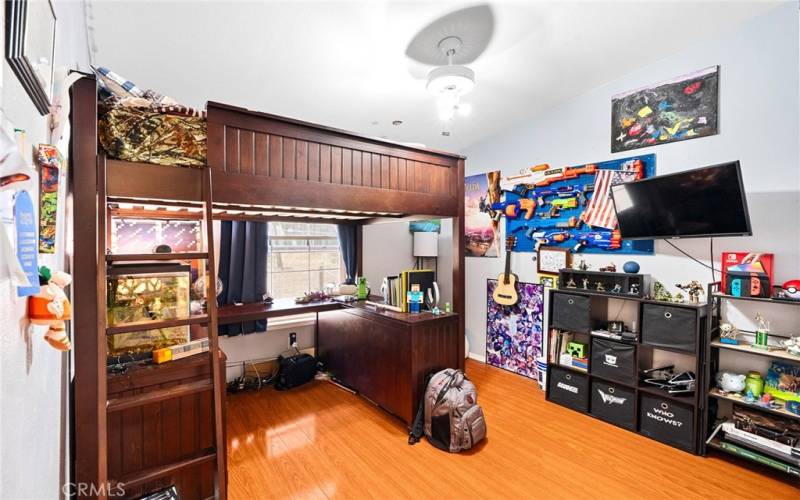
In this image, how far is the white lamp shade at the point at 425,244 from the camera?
15.3 feet

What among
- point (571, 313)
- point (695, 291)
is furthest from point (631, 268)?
point (571, 313)

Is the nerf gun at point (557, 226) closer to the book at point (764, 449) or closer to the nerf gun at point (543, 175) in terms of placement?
the nerf gun at point (543, 175)

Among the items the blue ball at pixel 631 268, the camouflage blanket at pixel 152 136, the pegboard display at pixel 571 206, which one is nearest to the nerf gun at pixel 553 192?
the pegboard display at pixel 571 206

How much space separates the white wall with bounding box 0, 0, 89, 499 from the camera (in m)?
0.60

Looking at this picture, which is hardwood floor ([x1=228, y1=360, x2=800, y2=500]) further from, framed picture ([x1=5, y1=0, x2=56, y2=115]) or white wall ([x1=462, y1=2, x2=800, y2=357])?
framed picture ([x1=5, y1=0, x2=56, y2=115])

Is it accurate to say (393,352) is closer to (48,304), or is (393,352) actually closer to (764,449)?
(48,304)

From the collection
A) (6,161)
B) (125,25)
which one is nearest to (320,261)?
(125,25)

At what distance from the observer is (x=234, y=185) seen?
1.89 metres

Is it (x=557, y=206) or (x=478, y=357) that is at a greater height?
(x=557, y=206)

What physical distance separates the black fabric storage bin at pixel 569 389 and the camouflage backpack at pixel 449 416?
3.59 feet

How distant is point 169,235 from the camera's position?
2.38m

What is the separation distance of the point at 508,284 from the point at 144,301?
3426mm

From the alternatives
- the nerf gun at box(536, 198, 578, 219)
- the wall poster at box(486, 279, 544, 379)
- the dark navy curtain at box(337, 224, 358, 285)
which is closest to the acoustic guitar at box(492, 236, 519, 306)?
the wall poster at box(486, 279, 544, 379)

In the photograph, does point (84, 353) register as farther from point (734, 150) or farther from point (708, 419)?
point (734, 150)
